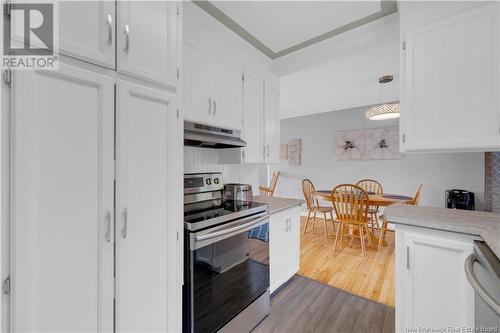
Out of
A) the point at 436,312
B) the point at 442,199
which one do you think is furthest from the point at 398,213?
the point at 442,199

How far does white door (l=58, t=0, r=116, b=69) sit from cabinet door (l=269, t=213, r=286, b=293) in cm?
166

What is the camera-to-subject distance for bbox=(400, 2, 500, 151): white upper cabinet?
1.31 m

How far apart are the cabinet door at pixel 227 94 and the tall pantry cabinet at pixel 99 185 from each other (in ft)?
2.11

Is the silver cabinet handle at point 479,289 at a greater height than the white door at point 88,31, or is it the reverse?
the white door at point 88,31

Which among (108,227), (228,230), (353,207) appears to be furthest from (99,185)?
(353,207)

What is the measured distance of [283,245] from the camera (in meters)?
2.21

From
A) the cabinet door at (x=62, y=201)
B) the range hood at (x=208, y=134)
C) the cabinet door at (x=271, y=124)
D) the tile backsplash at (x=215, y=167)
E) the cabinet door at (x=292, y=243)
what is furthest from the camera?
the cabinet door at (x=271, y=124)

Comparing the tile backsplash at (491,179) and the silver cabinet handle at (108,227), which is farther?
the tile backsplash at (491,179)

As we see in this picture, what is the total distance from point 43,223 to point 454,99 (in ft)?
7.26

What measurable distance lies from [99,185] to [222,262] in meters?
0.93

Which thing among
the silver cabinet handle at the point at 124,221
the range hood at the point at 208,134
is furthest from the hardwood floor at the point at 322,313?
the range hood at the point at 208,134

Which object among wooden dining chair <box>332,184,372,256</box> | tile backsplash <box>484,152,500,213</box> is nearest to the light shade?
wooden dining chair <box>332,184,372,256</box>

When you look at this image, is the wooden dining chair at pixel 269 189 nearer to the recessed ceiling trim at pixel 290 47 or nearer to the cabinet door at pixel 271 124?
the cabinet door at pixel 271 124

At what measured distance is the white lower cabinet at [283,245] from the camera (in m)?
2.07
